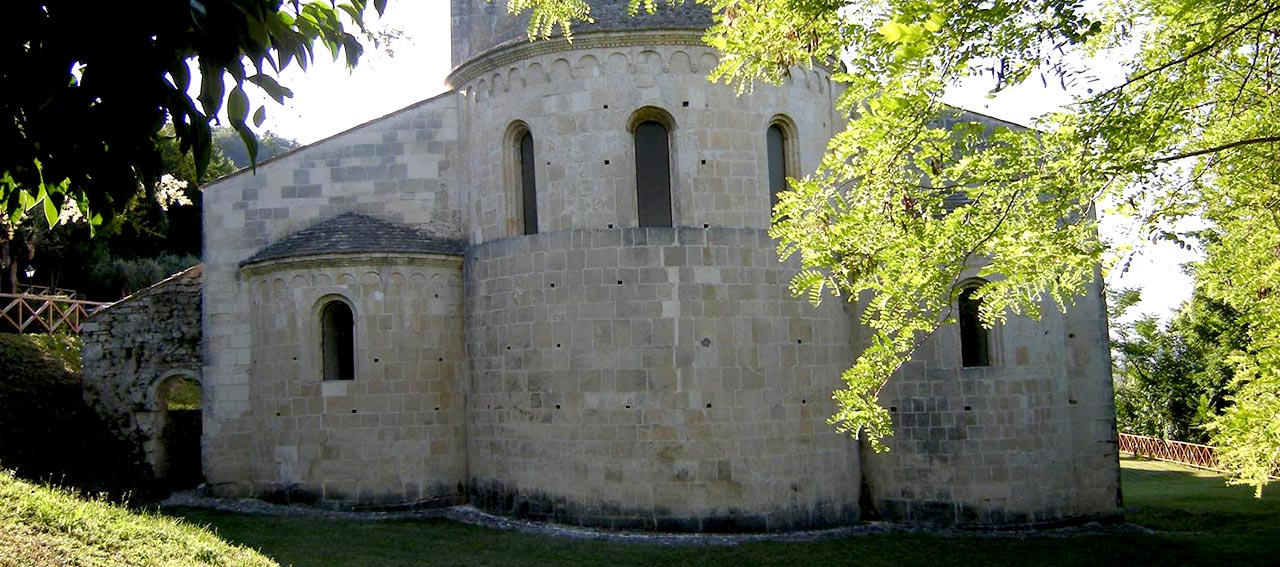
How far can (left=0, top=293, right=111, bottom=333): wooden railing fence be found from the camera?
21.7 m

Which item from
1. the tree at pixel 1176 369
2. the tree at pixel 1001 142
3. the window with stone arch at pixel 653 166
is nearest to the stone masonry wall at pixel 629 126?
the window with stone arch at pixel 653 166

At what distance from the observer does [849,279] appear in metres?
8.31

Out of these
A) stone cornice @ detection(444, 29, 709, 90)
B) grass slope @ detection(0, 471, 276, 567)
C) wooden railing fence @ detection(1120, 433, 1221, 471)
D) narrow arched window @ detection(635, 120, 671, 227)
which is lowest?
wooden railing fence @ detection(1120, 433, 1221, 471)

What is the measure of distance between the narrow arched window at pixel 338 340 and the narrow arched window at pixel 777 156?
689cm

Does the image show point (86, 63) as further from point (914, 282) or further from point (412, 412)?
point (412, 412)

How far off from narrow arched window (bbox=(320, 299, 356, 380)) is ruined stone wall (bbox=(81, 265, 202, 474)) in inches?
122

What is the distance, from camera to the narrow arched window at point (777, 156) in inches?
613

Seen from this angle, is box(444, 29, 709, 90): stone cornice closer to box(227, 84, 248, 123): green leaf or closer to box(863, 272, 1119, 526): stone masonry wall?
box(863, 272, 1119, 526): stone masonry wall

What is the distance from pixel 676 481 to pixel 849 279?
6.62 meters

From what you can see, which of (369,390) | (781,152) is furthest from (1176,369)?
(369,390)

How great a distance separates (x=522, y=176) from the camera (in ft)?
51.8

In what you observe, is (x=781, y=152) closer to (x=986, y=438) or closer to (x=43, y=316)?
(x=986, y=438)

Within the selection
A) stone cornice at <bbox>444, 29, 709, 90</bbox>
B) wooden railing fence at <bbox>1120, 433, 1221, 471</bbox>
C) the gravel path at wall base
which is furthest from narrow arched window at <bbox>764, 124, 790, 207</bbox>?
→ wooden railing fence at <bbox>1120, 433, 1221, 471</bbox>

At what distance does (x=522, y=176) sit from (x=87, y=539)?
27.3ft
